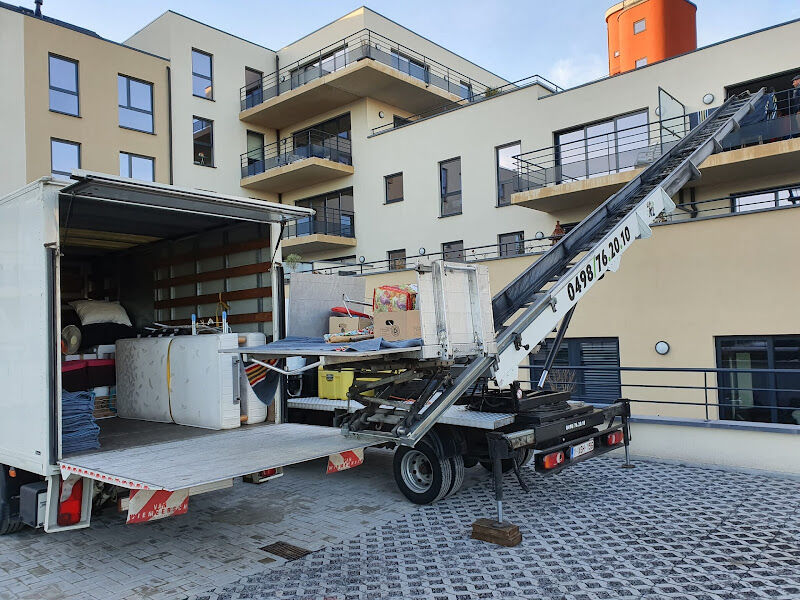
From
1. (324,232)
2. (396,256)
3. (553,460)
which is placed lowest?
(553,460)

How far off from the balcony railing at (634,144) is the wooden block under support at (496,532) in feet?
33.1

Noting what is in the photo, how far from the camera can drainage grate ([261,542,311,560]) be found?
544cm

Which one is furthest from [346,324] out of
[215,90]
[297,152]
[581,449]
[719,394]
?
[215,90]

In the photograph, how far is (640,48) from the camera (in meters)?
34.3

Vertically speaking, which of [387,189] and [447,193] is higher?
[387,189]

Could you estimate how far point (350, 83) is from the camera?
22.1 m

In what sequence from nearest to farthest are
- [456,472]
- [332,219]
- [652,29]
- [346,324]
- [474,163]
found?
1. [346,324]
2. [456,472]
3. [474,163]
4. [332,219]
5. [652,29]

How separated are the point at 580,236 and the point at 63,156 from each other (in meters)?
18.9

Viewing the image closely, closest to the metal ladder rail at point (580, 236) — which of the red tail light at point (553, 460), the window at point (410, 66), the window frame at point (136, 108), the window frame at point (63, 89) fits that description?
the red tail light at point (553, 460)

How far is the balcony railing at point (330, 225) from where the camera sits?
75.8ft

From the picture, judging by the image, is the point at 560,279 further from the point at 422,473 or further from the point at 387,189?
the point at 387,189

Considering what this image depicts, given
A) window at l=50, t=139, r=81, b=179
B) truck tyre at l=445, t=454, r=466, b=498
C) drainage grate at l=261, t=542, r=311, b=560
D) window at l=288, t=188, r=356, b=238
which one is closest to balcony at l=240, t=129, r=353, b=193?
window at l=288, t=188, r=356, b=238

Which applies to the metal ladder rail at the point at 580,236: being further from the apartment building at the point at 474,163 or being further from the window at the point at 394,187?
the window at the point at 394,187

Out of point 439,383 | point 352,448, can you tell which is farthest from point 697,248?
point 352,448
